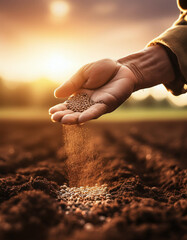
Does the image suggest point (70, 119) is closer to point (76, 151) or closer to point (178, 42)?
point (76, 151)

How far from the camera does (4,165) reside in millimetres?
4109

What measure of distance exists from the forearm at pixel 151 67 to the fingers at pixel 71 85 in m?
0.65

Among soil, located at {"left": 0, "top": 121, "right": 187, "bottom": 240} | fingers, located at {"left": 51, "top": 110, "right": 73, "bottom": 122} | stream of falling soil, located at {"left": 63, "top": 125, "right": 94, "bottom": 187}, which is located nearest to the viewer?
soil, located at {"left": 0, "top": 121, "right": 187, "bottom": 240}

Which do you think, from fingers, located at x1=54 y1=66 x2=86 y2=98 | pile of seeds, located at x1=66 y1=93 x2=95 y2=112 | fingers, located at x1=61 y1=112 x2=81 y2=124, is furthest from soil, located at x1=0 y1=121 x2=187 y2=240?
fingers, located at x1=54 y1=66 x2=86 y2=98

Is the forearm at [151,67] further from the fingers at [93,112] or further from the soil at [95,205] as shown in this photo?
the soil at [95,205]

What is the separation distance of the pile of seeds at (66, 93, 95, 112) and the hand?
0.21 feet

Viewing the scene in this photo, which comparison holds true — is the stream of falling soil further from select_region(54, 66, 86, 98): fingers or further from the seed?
select_region(54, 66, 86, 98): fingers

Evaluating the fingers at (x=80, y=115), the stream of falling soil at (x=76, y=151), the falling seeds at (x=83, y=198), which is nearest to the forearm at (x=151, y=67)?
the fingers at (x=80, y=115)

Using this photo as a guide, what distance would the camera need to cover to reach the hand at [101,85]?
2.92 m

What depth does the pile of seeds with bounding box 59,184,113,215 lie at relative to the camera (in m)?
2.36

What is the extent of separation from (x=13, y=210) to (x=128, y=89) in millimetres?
1924

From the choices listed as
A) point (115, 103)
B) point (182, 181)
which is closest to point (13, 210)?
point (115, 103)

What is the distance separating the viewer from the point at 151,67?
10.7ft

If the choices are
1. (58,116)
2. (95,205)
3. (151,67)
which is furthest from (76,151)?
(151,67)
